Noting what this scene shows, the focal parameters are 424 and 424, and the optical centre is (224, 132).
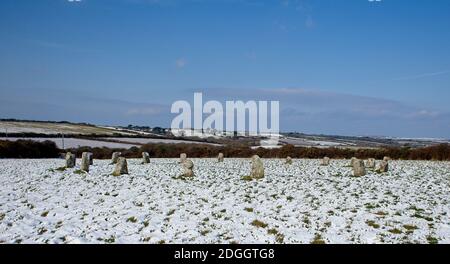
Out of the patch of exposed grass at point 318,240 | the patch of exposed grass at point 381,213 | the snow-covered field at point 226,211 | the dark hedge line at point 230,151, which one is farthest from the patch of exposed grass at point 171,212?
the dark hedge line at point 230,151

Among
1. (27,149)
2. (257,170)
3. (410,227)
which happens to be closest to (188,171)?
(257,170)

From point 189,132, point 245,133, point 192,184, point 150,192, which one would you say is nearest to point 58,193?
point 150,192

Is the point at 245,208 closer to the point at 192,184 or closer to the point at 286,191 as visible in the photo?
the point at 286,191

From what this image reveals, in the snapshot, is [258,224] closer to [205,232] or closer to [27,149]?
[205,232]

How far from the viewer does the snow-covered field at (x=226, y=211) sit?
34.1 ft

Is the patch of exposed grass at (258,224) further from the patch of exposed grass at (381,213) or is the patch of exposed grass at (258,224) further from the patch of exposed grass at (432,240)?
the patch of exposed grass at (432,240)

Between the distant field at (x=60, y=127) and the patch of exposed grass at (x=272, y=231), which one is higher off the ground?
the distant field at (x=60, y=127)

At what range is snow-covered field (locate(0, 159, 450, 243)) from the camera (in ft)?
34.1

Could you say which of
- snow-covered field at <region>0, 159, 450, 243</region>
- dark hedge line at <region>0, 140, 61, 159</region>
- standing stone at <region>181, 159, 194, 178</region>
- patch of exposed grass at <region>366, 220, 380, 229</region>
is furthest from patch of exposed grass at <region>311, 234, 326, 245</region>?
dark hedge line at <region>0, 140, 61, 159</region>

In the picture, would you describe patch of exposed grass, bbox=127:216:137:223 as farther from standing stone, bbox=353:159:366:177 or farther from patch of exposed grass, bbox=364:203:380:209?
standing stone, bbox=353:159:366:177

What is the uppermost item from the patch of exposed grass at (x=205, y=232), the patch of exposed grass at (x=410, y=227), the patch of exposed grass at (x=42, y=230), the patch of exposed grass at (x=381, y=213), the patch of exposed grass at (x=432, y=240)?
the patch of exposed grass at (x=381, y=213)

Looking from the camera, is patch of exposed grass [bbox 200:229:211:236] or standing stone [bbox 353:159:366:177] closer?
patch of exposed grass [bbox 200:229:211:236]

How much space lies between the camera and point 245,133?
105750 mm
